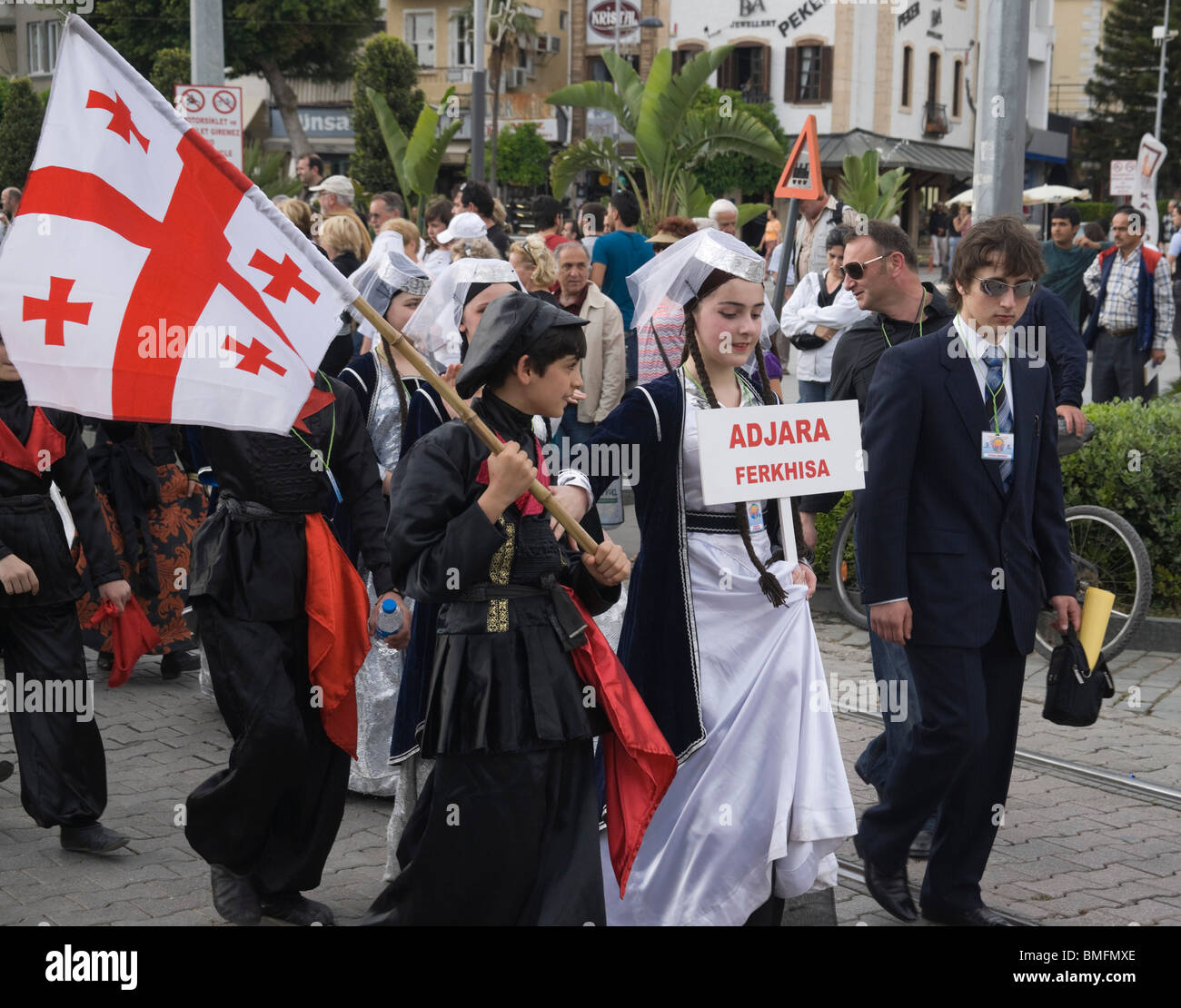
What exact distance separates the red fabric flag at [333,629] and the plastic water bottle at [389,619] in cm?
17

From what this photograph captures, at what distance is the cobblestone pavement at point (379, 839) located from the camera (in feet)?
15.6

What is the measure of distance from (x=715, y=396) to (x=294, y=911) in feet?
6.25

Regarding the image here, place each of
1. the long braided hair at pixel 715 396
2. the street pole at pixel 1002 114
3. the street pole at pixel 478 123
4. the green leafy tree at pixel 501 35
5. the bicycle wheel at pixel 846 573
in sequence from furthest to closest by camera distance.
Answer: the green leafy tree at pixel 501 35 → the street pole at pixel 478 123 → the street pole at pixel 1002 114 → the bicycle wheel at pixel 846 573 → the long braided hair at pixel 715 396

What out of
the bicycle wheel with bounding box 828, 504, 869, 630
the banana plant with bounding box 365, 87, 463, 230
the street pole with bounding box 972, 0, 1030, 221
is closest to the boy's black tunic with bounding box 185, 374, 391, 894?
the bicycle wheel with bounding box 828, 504, 869, 630

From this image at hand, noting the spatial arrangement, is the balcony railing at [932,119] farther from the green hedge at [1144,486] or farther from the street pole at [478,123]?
the green hedge at [1144,486]

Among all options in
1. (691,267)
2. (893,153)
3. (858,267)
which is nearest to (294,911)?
(691,267)

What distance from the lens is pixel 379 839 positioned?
5438mm

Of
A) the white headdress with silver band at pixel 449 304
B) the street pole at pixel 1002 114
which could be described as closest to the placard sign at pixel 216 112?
the street pole at pixel 1002 114

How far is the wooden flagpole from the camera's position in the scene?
3355mm

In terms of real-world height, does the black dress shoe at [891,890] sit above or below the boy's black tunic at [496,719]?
below

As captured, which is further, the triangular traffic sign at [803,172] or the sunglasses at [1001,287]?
the triangular traffic sign at [803,172]

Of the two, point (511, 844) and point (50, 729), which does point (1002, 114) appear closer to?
point (50, 729)

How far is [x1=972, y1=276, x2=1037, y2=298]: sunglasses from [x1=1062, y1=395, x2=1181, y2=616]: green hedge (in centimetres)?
393
